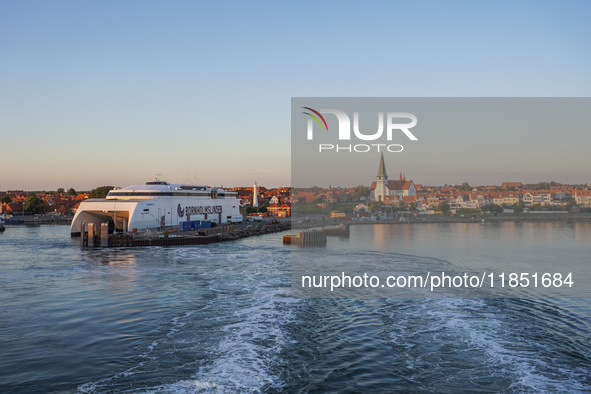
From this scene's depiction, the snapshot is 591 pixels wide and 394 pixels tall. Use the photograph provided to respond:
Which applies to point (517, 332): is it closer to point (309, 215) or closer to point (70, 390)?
point (70, 390)

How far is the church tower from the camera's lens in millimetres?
87500

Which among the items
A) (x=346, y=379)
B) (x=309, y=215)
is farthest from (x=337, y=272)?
(x=309, y=215)

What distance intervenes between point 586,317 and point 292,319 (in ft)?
34.2

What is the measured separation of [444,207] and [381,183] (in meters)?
16.1

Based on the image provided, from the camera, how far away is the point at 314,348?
1199cm

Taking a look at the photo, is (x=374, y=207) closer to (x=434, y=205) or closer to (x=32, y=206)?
(x=434, y=205)

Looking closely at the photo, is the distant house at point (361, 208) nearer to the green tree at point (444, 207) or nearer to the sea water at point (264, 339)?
the green tree at point (444, 207)

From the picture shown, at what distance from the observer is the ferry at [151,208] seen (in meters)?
41.3

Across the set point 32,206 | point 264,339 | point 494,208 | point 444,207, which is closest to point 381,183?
point 444,207

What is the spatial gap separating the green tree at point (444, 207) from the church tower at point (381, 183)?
13.2 metres

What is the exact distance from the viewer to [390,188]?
88875 mm

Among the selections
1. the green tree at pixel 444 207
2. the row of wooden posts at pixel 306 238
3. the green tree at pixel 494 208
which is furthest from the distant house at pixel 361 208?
the row of wooden posts at pixel 306 238

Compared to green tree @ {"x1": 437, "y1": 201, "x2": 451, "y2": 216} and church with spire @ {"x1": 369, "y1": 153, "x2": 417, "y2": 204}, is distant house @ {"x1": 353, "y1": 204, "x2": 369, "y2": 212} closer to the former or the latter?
church with spire @ {"x1": 369, "y1": 153, "x2": 417, "y2": 204}

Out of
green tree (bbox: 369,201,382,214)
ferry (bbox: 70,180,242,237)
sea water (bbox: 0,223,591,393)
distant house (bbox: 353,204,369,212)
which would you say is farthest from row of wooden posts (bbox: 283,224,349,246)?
distant house (bbox: 353,204,369,212)
